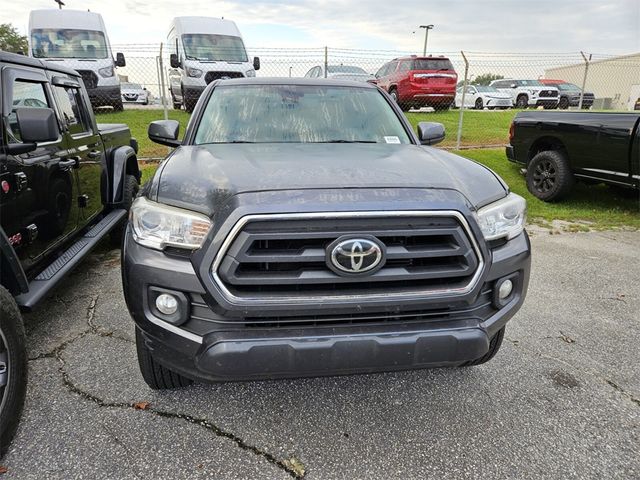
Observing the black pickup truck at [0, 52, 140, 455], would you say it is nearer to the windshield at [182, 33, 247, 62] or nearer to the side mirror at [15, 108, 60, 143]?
the side mirror at [15, 108, 60, 143]

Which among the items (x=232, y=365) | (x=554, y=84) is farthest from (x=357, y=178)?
(x=554, y=84)

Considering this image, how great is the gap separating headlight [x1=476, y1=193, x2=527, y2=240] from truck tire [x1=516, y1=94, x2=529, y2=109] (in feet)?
71.1

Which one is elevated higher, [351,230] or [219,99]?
[219,99]

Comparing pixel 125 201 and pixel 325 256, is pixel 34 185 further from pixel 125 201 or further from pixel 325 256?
pixel 325 256

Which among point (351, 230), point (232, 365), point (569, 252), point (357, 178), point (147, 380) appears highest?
point (357, 178)

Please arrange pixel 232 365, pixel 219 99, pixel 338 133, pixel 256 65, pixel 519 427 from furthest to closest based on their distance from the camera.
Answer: pixel 256 65
pixel 219 99
pixel 338 133
pixel 519 427
pixel 232 365

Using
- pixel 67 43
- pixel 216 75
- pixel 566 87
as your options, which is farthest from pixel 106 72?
pixel 566 87

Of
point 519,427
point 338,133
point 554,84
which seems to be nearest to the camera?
point 519,427

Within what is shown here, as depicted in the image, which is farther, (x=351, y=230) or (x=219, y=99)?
(x=219, y=99)

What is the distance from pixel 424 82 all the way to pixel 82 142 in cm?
1218

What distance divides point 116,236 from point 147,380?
3.16m

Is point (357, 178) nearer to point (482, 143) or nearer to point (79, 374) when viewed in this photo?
point (79, 374)

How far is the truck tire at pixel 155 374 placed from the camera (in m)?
2.32

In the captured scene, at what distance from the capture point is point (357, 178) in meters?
2.18
